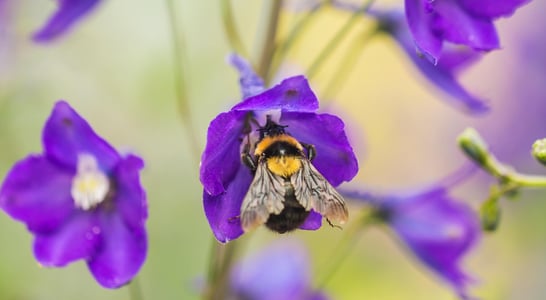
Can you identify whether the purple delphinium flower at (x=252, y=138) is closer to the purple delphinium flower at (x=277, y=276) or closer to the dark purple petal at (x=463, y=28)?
the dark purple petal at (x=463, y=28)

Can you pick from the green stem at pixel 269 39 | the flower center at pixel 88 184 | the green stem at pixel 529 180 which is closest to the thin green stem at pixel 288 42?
the green stem at pixel 269 39

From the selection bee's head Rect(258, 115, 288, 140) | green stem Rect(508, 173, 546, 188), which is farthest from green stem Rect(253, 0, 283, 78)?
green stem Rect(508, 173, 546, 188)

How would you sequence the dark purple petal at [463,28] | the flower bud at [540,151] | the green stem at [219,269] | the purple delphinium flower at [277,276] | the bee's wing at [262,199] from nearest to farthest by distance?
the bee's wing at [262,199] < the flower bud at [540,151] < the dark purple petal at [463,28] < the green stem at [219,269] < the purple delphinium flower at [277,276]

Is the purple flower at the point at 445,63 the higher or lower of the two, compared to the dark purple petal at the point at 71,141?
lower

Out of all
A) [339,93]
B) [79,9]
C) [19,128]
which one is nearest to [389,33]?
[79,9]

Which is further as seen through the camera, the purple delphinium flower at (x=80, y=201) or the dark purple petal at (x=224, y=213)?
the purple delphinium flower at (x=80, y=201)

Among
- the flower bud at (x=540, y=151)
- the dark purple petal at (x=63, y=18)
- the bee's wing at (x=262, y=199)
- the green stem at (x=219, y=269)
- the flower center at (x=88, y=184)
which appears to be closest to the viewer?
the bee's wing at (x=262, y=199)

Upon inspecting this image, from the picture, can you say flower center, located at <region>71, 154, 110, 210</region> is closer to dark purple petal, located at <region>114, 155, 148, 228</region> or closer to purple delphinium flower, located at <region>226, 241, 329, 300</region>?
dark purple petal, located at <region>114, 155, 148, 228</region>
